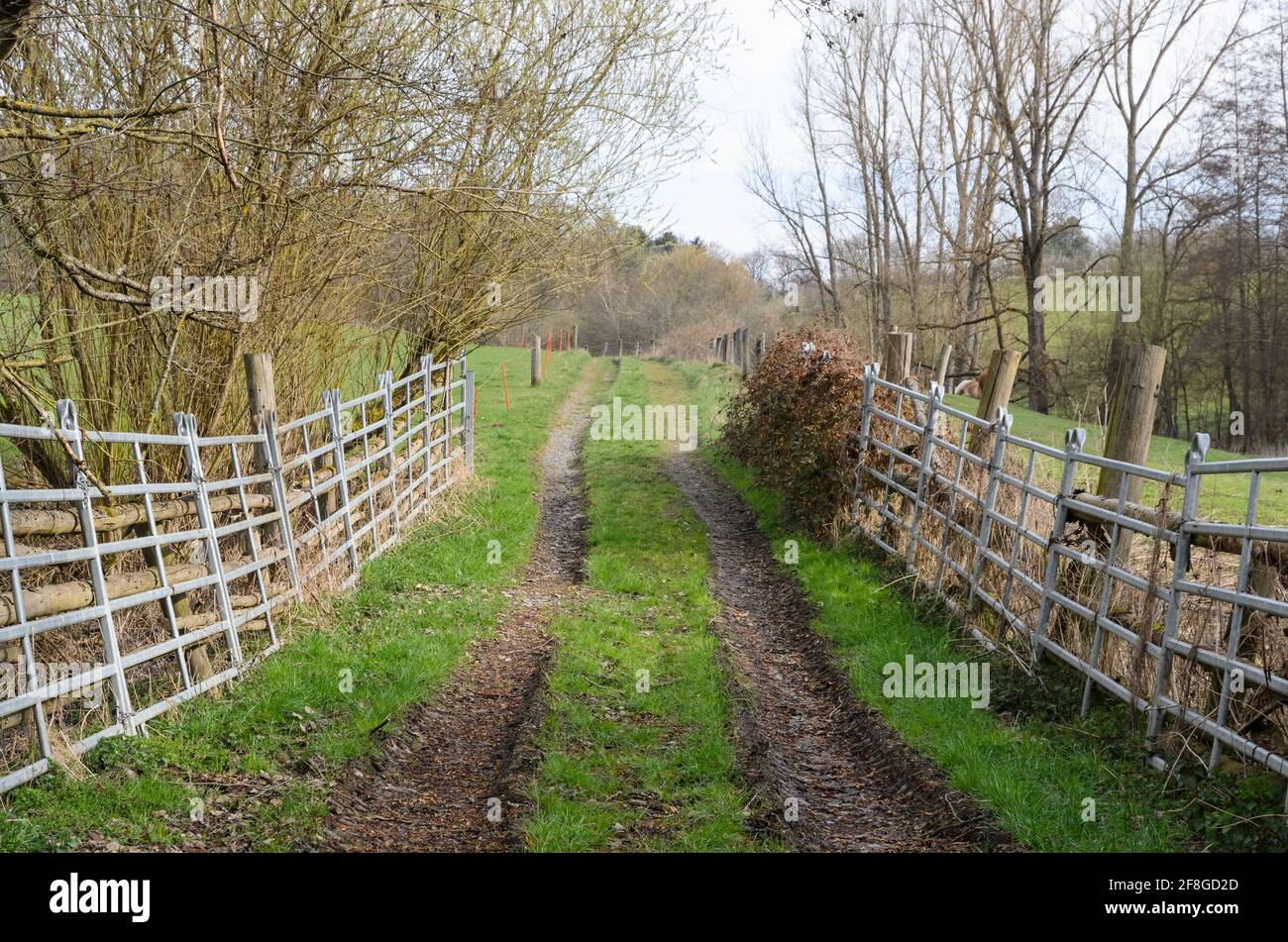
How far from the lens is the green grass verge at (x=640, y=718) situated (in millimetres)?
5121

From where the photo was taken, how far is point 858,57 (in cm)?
2947

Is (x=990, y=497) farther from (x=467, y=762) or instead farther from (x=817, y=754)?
(x=467, y=762)

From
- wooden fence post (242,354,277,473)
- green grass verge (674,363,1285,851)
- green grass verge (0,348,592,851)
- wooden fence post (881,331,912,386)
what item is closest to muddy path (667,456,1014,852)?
green grass verge (674,363,1285,851)

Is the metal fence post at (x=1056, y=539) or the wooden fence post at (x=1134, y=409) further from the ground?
the wooden fence post at (x=1134, y=409)

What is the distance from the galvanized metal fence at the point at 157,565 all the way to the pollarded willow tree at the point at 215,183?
0.67 m

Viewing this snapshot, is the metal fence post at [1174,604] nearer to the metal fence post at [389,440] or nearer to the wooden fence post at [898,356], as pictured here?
the wooden fence post at [898,356]

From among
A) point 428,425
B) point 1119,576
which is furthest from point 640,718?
point 428,425

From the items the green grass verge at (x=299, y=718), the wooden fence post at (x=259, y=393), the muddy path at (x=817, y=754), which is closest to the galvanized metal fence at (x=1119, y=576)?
the muddy path at (x=817, y=754)

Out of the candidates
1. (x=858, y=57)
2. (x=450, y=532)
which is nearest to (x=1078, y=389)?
(x=858, y=57)

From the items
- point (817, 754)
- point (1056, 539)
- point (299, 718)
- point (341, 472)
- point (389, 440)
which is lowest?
point (817, 754)

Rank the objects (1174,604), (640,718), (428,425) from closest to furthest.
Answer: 1. (1174,604)
2. (640,718)
3. (428,425)

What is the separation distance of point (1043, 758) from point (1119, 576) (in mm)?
1248

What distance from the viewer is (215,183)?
8188 millimetres

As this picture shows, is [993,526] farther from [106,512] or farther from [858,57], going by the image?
Result: [858,57]
